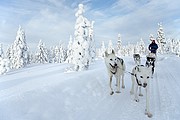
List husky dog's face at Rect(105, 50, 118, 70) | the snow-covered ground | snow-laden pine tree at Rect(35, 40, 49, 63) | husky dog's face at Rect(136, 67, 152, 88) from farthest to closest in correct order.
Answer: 1. snow-laden pine tree at Rect(35, 40, 49, 63)
2. husky dog's face at Rect(105, 50, 118, 70)
3. husky dog's face at Rect(136, 67, 152, 88)
4. the snow-covered ground

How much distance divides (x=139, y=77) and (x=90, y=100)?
92.3 inches

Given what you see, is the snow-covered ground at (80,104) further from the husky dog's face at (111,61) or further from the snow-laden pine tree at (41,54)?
the snow-laden pine tree at (41,54)

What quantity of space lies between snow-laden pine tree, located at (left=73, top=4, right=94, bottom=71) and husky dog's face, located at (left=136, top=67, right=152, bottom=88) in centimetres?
1606

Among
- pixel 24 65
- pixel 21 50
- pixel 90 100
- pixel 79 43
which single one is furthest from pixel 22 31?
pixel 90 100

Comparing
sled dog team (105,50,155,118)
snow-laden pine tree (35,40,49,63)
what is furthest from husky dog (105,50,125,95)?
snow-laden pine tree (35,40,49,63)

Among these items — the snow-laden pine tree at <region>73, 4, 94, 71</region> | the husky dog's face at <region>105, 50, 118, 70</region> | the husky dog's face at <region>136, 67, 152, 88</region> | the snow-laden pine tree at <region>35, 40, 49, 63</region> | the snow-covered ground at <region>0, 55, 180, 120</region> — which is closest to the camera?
the snow-covered ground at <region>0, 55, 180, 120</region>

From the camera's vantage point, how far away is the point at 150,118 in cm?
Result: 722

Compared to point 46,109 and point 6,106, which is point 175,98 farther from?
point 6,106

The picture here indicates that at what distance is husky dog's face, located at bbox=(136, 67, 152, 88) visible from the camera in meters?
7.66

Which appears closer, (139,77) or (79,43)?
(139,77)

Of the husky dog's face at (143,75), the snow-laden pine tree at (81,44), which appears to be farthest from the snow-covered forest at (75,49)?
the husky dog's face at (143,75)

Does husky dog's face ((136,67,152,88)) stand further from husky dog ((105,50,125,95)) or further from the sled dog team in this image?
husky dog ((105,50,125,95))

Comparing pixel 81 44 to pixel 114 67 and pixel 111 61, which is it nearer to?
pixel 111 61

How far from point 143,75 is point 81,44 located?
17588 millimetres
